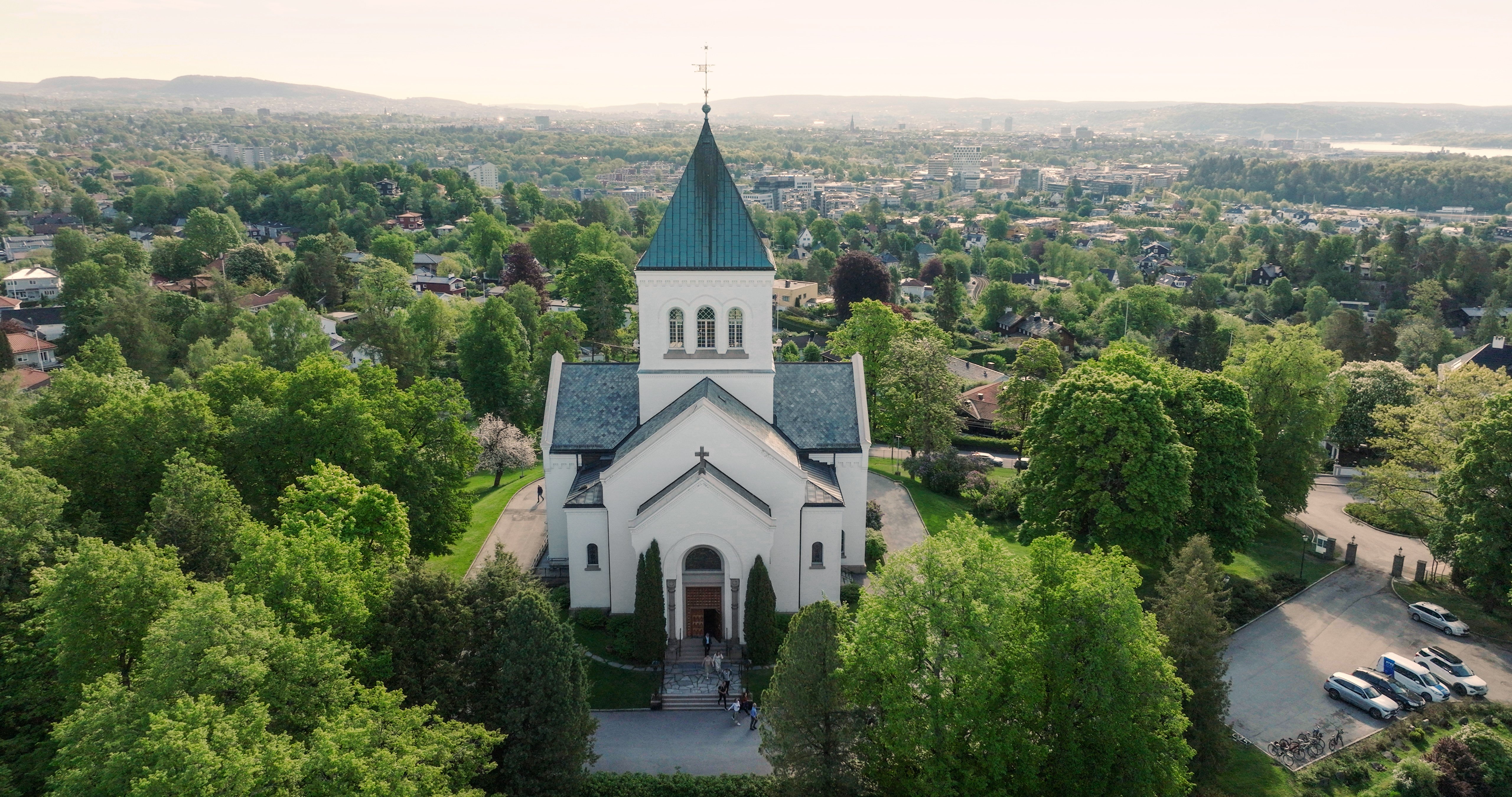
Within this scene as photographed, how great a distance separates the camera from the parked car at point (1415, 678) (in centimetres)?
3416

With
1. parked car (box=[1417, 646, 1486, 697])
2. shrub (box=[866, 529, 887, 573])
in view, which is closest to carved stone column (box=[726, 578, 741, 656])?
shrub (box=[866, 529, 887, 573])

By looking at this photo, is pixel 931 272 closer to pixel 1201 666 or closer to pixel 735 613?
pixel 735 613

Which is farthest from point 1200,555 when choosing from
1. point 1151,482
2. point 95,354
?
point 95,354

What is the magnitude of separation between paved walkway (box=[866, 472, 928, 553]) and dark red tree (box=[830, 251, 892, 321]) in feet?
132

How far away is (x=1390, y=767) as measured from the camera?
30.5m

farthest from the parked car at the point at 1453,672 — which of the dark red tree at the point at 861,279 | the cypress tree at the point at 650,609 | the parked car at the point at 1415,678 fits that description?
the dark red tree at the point at 861,279

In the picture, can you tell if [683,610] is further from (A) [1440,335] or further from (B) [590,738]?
(A) [1440,335]

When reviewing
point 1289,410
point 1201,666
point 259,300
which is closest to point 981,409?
point 1289,410

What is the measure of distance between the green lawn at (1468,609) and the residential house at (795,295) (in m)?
77.4

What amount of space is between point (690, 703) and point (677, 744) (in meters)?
2.07

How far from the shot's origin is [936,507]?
170 ft

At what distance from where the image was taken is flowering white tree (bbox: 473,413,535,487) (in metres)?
54.1

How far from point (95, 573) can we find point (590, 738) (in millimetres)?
14127

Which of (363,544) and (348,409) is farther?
(348,409)
